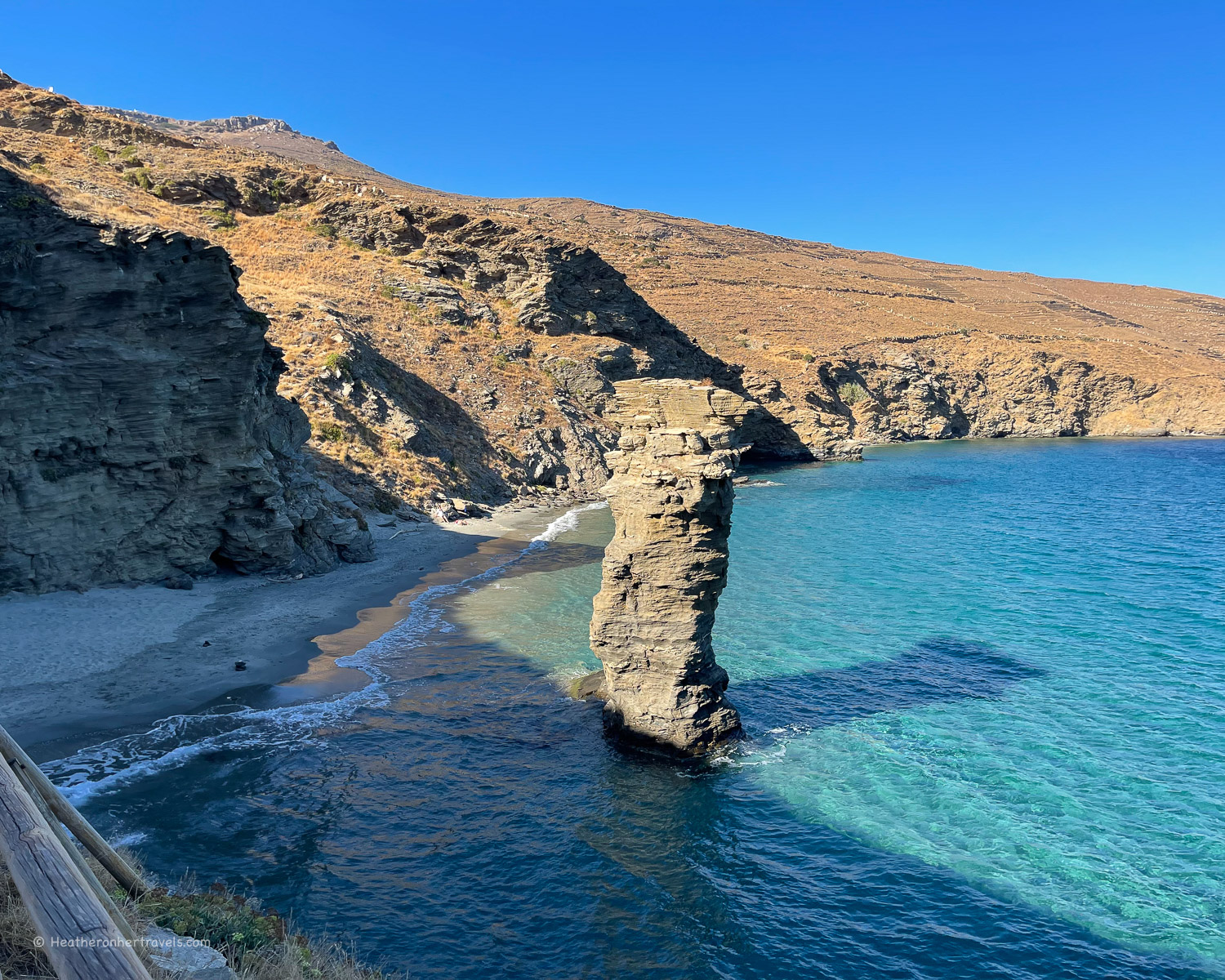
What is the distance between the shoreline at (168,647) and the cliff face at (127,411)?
1222 millimetres

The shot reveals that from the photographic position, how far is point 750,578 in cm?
2938

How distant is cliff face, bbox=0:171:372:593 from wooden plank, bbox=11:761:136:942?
1825 cm

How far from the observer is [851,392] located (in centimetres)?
8756

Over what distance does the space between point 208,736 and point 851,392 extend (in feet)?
269

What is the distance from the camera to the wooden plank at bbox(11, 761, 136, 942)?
5102mm

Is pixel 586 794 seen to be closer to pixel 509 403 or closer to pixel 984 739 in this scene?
pixel 984 739

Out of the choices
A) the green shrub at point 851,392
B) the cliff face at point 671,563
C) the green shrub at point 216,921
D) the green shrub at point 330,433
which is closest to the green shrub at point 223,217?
the green shrub at point 330,433

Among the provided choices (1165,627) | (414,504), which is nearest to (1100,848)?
(1165,627)

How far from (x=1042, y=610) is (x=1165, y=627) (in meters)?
3.25

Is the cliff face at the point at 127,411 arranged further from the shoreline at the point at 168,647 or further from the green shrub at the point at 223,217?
the green shrub at the point at 223,217

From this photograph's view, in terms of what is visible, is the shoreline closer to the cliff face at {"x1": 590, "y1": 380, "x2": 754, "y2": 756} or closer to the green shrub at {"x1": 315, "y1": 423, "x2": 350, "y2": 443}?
the cliff face at {"x1": 590, "y1": 380, "x2": 754, "y2": 756}

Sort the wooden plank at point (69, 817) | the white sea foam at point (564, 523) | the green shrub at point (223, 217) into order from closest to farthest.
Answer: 1. the wooden plank at point (69, 817)
2. the white sea foam at point (564, 523)
3. the green shrub at point (223, 217)

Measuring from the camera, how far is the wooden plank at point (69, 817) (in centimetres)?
565

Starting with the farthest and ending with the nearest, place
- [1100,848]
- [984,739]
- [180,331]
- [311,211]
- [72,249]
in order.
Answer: [311,211], [180,331], [72,249], [984,739], [1100,848]
